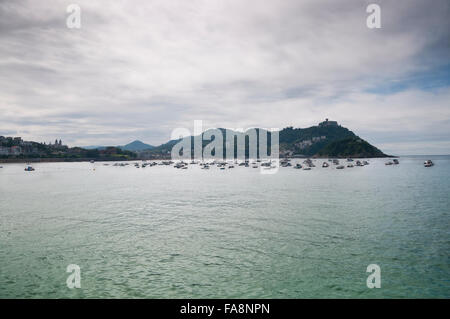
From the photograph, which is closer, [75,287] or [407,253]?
[75,287]

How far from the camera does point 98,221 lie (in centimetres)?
3002

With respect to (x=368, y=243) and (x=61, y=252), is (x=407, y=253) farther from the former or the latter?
(x=61, y=252)

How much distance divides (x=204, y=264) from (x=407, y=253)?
1399cm
